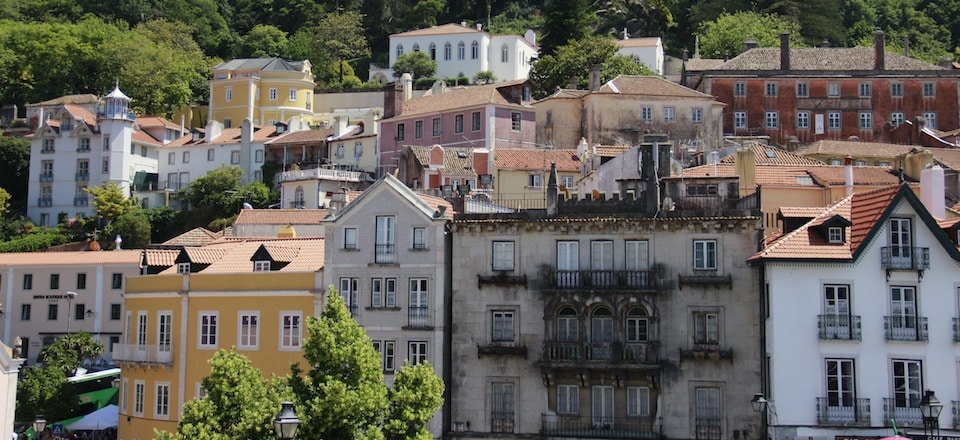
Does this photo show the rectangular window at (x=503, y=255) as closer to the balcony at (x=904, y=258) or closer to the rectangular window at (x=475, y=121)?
the balcony at (x=904, y=258)

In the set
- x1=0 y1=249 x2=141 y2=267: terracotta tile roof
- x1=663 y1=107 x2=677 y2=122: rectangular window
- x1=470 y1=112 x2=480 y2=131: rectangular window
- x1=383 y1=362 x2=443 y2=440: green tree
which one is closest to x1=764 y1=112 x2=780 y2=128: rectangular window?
x1=663 y1=107 x2=677 y2=122: rectangular window

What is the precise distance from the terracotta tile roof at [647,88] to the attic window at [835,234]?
44.4 m

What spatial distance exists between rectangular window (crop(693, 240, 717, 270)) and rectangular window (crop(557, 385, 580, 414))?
6061mm

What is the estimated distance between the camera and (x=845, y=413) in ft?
142

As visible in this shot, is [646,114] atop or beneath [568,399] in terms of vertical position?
atop

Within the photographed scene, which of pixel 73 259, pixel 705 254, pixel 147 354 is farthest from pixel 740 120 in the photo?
pixel 147 354

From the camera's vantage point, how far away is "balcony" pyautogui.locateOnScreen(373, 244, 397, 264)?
166 ft

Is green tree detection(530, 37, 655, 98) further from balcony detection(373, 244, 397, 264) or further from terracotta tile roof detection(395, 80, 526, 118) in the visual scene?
balcony detection(373, 244, 397, 264)

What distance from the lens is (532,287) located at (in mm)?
48938

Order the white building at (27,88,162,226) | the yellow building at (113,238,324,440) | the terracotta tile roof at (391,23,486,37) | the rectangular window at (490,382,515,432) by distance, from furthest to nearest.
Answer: the terracotta tile roof at (391,23,486,37) → the white building at (27,88,162,226) → the yellow building at (113,238,324,440) → the rectangular window at (490,382,515,432)

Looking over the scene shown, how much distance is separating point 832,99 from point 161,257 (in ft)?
182

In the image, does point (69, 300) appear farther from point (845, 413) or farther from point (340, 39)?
point (340, 39)

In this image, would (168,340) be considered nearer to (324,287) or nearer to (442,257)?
(324,287)

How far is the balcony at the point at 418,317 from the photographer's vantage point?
163 ft
